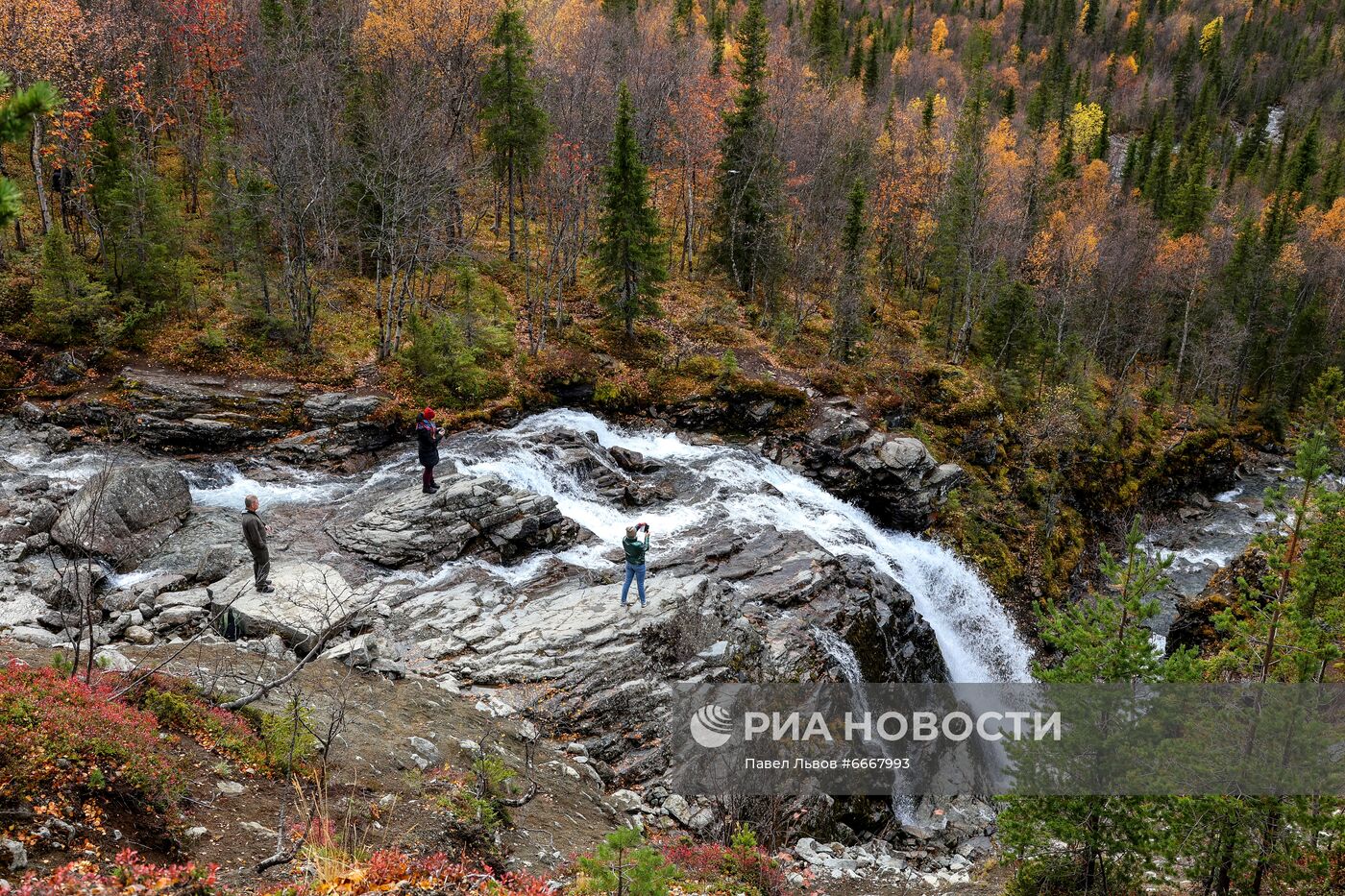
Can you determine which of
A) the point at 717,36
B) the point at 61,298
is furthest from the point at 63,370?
the point at 717,36

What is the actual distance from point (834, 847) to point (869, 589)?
24.7 feet

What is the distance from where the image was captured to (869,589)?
1936 cm

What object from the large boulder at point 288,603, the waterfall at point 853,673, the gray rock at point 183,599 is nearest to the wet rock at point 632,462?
the waterfall at point 853,673

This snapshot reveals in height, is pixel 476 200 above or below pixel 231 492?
above

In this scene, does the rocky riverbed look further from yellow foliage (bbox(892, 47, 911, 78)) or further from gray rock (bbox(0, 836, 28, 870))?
yellow foliage (bbox(892, 47, 911, 78))

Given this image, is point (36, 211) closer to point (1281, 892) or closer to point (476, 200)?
point (476, 200)

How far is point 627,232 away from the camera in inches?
1185

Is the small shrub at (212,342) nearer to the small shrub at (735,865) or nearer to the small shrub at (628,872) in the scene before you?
the small shrub at (735,865)

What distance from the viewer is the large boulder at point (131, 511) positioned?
14945 mm

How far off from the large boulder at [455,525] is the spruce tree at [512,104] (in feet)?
62.5

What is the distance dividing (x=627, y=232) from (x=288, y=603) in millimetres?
21049

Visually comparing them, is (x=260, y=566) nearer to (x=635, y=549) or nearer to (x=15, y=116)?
(x=635, y=549)

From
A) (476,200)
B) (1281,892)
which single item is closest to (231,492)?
(1281,892)

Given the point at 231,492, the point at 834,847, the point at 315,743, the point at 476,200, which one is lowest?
the point at 834,847
